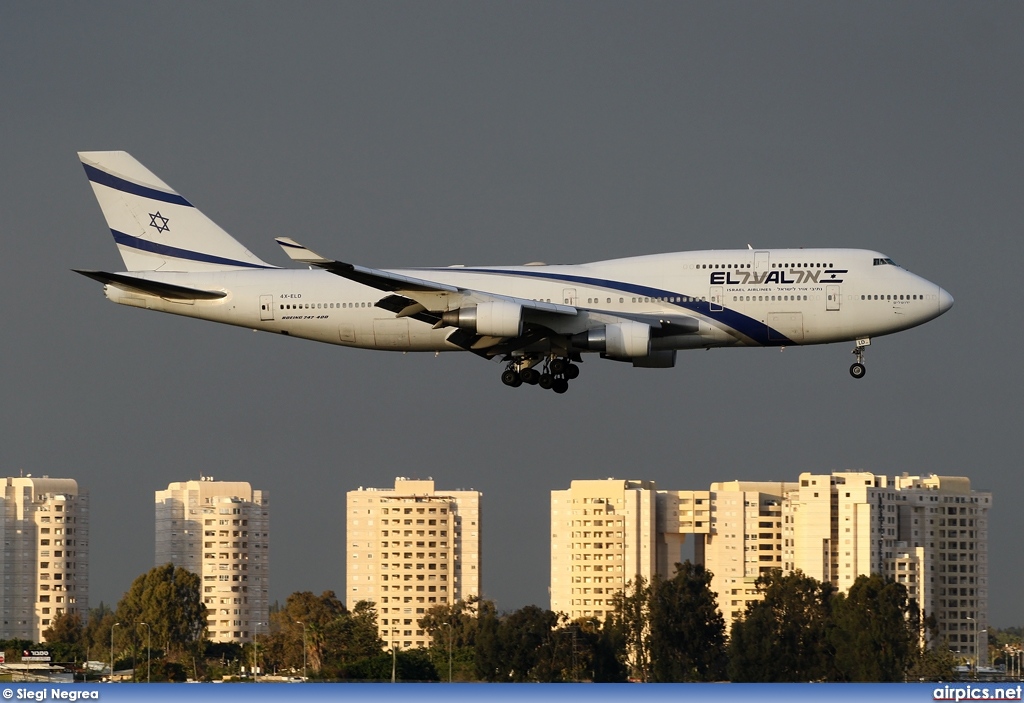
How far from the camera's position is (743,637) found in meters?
125

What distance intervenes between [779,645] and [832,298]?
70.2m

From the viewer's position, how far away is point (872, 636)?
124375 millimetres

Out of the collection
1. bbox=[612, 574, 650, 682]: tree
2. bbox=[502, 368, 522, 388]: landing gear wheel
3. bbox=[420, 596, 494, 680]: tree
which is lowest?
bbox=[420, 596, 494, 680]: tree

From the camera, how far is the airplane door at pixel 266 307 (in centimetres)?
6406

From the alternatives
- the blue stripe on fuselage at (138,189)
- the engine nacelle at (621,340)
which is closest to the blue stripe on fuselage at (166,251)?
the blue stripe on fuselage at (138,189)

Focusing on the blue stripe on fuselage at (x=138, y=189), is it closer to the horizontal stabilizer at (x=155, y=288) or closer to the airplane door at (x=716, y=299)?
the horizontal stabilizer at (x=155, y=288)

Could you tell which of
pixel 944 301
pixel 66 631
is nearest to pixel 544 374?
pixel 944 301

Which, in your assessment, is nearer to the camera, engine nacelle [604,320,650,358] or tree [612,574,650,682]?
engine nacelle [604,320,650,358]

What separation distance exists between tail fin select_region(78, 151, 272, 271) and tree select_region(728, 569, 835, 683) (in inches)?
2647

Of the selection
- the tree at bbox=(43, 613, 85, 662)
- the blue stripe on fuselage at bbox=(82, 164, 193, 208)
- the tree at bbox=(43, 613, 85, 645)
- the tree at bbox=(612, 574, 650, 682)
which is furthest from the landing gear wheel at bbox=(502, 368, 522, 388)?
the tree at bbox=(43, 613, 85, 645)

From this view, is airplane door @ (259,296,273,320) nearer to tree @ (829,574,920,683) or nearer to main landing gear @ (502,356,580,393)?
main landing gear @ (502,356,580,393)

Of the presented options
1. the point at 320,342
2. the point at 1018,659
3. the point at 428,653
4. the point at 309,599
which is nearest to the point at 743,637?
the point at 428,653

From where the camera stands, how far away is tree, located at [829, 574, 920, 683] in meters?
123

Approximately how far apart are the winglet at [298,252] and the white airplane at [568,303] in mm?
57
